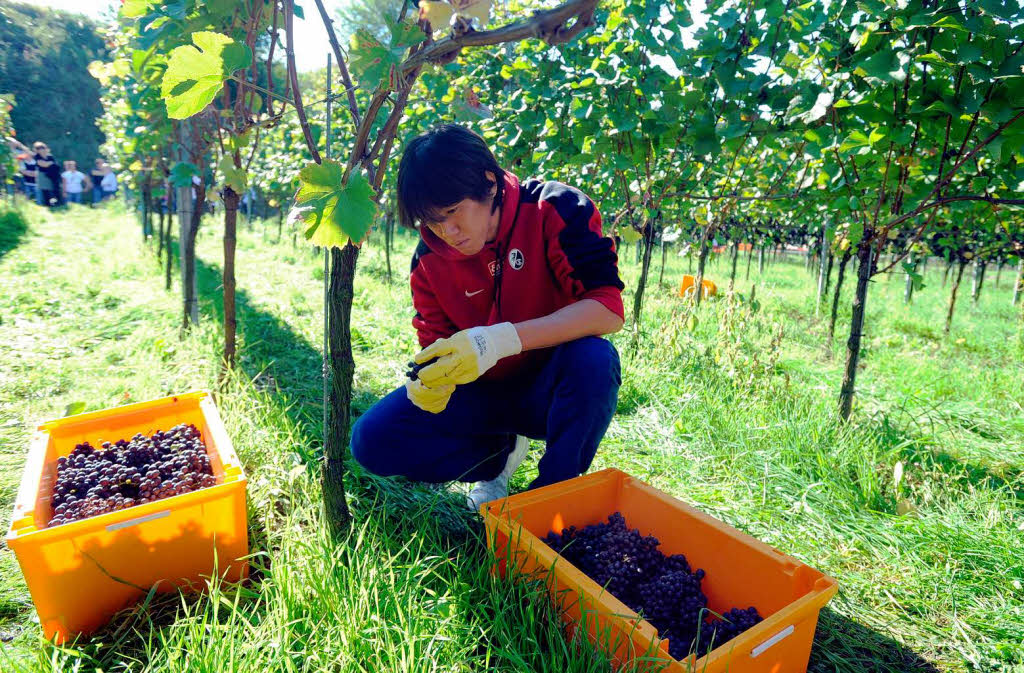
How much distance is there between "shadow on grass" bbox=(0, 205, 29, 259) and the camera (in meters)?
7.30

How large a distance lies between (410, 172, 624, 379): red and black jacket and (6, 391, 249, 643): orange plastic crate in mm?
790

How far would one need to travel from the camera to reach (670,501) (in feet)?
5.20

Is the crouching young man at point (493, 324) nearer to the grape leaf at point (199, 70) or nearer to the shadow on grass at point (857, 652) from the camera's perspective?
the grape leaf at point (199, 70)

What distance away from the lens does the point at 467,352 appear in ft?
4.93

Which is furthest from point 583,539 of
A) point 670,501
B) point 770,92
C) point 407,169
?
point 770,92

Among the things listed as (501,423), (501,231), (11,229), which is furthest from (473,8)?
(11,229)

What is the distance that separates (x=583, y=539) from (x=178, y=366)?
2490 millimetres

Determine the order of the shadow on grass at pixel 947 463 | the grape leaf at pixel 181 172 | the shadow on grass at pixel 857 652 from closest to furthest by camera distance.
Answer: the shadow on grass at pixel 857 652
the shadow on grass at pixel 947 463
the grape leaf at pixel 181 172

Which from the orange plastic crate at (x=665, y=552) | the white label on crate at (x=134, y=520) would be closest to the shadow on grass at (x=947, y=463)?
the orange plastic crate at (x=665, y=552)

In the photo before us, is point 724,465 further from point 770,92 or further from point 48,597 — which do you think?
point 48,597

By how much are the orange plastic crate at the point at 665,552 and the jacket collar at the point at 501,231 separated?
73 centimetres

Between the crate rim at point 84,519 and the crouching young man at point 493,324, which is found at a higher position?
the crouching young man at point 493,324

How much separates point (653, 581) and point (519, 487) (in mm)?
789

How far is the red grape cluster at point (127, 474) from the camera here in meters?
1.48
